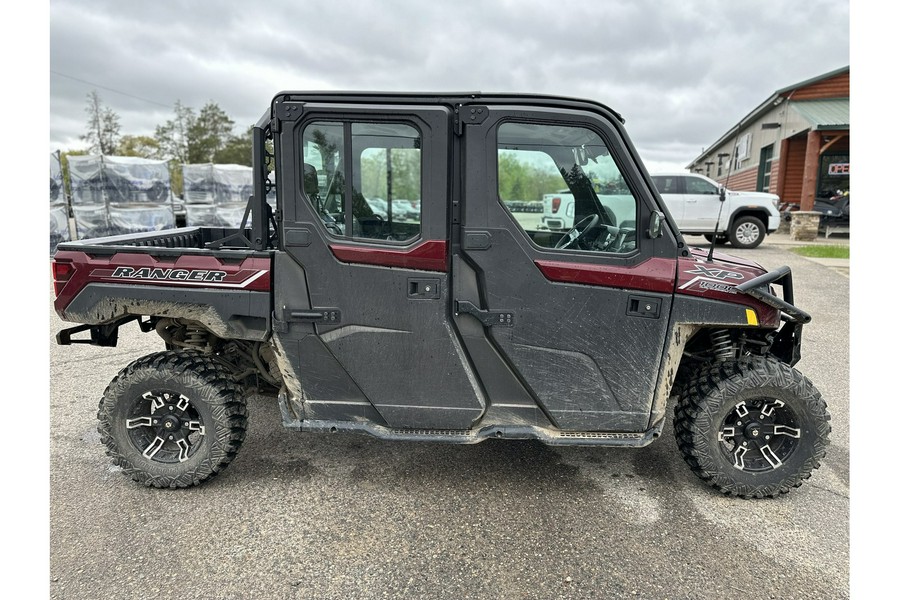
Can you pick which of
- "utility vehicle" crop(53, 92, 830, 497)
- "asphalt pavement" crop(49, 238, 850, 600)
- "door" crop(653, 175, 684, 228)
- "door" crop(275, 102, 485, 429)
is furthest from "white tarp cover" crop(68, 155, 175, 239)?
"door" crop(275, 102, 485, 429)

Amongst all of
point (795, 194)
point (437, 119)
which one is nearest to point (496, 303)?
point (437, 119)

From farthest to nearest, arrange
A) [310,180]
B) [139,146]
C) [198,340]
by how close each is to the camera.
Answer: [139,146] → [198,340] → [310,180]

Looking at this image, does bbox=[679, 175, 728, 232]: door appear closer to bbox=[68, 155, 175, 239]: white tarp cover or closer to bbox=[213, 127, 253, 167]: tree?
bbox=[68, 155, 175, 239]: white tarp cover

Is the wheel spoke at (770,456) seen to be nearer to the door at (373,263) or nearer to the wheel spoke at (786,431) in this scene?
the wheel spoke at (786,431)

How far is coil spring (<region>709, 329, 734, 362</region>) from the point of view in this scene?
326 cm

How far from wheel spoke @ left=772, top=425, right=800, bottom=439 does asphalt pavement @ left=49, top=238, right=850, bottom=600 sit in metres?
0.40

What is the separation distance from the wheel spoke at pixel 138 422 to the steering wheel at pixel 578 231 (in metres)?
2.58

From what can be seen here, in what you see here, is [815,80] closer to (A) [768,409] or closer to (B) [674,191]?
(B) [674,191]

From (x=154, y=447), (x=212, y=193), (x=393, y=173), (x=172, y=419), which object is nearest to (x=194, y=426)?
(x=172, y=419)

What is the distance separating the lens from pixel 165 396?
3199 mm

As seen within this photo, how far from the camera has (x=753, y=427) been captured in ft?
10.2

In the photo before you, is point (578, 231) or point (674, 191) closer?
point (578, 231)

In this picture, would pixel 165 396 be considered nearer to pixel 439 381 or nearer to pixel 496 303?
pixel 439 381

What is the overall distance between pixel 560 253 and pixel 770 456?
1742 mm
